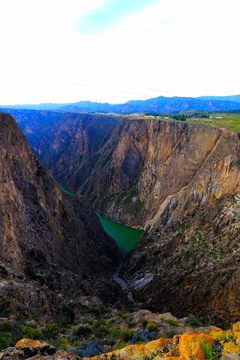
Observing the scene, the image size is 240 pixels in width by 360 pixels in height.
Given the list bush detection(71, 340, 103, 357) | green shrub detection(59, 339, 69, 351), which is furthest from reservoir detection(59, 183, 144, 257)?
bush detection(71, 340, 103, 357)

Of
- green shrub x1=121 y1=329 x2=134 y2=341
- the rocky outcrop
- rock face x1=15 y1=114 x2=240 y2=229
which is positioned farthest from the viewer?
rock face x1=15 y1=114 x2=240 y2=229

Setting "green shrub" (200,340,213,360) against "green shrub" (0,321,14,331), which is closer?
"green shrub" (200,340,213,360)

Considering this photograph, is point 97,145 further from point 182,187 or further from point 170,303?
point 170,303

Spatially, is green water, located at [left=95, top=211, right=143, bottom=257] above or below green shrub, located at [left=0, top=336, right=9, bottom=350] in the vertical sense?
below

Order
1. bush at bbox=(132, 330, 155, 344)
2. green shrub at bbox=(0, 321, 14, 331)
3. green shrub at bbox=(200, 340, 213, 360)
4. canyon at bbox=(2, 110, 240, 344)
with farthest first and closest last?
canyon at bbox=(2, 110, 240, 344)
bush at bbox=(132, 330, 155, 344)
green shrub at bbox=(0, 321, 14, 331)
green shrub at bbox=(200, 340, 213, 360)

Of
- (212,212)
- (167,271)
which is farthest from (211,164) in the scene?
(167,271)

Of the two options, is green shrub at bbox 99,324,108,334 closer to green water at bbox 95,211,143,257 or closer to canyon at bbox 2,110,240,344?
canyon at bbox 2,110,240,344

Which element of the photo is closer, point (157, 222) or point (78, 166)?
point (157, 222)
